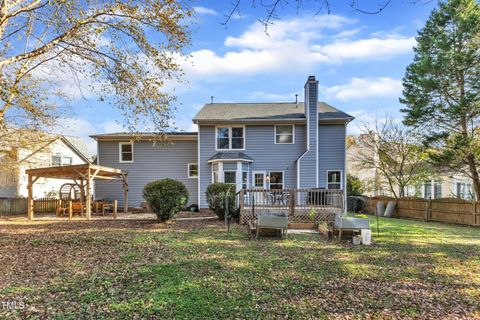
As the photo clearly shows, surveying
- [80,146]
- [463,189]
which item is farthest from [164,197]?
[463,189]

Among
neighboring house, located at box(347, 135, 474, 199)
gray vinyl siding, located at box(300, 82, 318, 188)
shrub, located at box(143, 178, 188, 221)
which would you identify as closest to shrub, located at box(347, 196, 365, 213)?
neighboring house, located at box(347, 135, 474, 199)

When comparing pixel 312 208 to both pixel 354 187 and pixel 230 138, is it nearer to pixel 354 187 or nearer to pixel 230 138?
pixel 230 138

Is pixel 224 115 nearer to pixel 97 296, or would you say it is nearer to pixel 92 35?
pixel 92 35

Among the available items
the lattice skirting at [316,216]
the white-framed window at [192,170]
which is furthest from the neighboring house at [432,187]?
the lattice skirting at [316,216]

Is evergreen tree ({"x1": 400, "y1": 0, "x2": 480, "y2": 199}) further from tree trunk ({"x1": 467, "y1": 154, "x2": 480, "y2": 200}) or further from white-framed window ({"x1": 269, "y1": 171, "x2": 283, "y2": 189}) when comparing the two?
white-framed window ({"x1": 269, "y1": 171, "x2": 283, "y2": 189})

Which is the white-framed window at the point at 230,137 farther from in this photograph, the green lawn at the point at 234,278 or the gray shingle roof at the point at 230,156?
the green lawn at the point at 234,278

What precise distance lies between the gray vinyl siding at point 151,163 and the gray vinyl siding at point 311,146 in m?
6.49

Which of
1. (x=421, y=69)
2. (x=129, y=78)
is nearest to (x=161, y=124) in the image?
(x=129, y=78)

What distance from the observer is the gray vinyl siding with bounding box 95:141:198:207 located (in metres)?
18.2

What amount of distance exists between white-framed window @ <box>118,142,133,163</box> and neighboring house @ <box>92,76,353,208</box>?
12 cm

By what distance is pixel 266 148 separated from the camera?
17.2 m

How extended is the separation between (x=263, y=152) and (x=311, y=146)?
2.68 m

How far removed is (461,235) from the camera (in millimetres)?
10312

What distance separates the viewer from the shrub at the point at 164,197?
37.9ft
